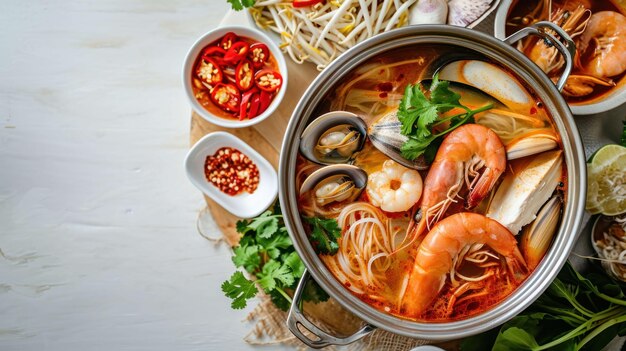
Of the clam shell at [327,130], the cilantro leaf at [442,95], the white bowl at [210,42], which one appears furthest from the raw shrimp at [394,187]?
the white bowl at [210,42]

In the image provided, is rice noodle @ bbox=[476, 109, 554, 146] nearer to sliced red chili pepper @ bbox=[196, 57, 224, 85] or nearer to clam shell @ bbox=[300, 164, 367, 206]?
clam shell @ bbox=[300, 164, 367, 206]

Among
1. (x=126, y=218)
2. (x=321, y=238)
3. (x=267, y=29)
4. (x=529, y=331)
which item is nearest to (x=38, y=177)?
(x=126, y=218)

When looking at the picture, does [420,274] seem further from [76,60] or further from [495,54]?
[76,60]

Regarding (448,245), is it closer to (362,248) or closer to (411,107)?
(362,248)

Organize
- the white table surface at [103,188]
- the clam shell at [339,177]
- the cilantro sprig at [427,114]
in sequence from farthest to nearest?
the white table surface at [103,188] → the clam shell at [339,177] → the cilantro sprig at [427,114]

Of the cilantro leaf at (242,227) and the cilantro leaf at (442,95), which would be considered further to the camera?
the cilantro leaf at (242,227)

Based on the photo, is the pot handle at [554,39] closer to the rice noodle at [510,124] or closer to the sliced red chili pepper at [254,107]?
the rice noodle at [510,124]

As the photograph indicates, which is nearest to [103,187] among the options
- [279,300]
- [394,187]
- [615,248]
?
[279,300]
